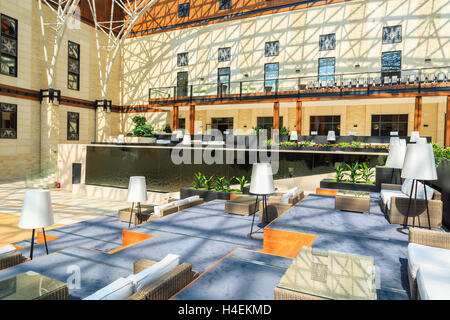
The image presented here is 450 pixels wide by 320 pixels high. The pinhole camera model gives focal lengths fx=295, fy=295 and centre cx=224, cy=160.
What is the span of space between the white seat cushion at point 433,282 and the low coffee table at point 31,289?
3031 millimetres

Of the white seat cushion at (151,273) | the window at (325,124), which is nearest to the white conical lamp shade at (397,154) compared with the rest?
the white seat cushion at (151,273)

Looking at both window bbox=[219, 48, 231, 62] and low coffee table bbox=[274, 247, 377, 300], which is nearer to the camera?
low coffee table bbox=[274, 247, 377, 300]

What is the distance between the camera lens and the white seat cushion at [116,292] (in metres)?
2.36

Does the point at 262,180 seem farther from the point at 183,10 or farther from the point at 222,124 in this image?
the point at 183,10

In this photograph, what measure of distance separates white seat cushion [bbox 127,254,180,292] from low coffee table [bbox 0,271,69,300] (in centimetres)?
59

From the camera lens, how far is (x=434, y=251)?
333 centimetres

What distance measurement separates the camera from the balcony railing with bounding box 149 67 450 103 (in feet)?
55.7

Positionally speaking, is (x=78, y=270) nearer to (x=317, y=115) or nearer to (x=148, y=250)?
(x=148, y=250)

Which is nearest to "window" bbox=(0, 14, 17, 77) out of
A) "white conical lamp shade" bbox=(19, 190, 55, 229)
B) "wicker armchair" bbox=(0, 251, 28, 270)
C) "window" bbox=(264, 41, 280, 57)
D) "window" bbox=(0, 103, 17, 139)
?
"window" bbox=(0, 103, 17, 139)

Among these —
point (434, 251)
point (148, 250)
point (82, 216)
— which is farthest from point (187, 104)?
point (434, 251)

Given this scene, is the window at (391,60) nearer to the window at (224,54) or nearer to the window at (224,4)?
the window at (224,54)

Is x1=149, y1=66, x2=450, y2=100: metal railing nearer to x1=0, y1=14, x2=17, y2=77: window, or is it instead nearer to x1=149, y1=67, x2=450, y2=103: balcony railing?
x1=149, y1=67, x2=450, y2=103: balcony railing

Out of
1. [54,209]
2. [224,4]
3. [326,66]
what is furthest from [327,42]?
[54,209]
